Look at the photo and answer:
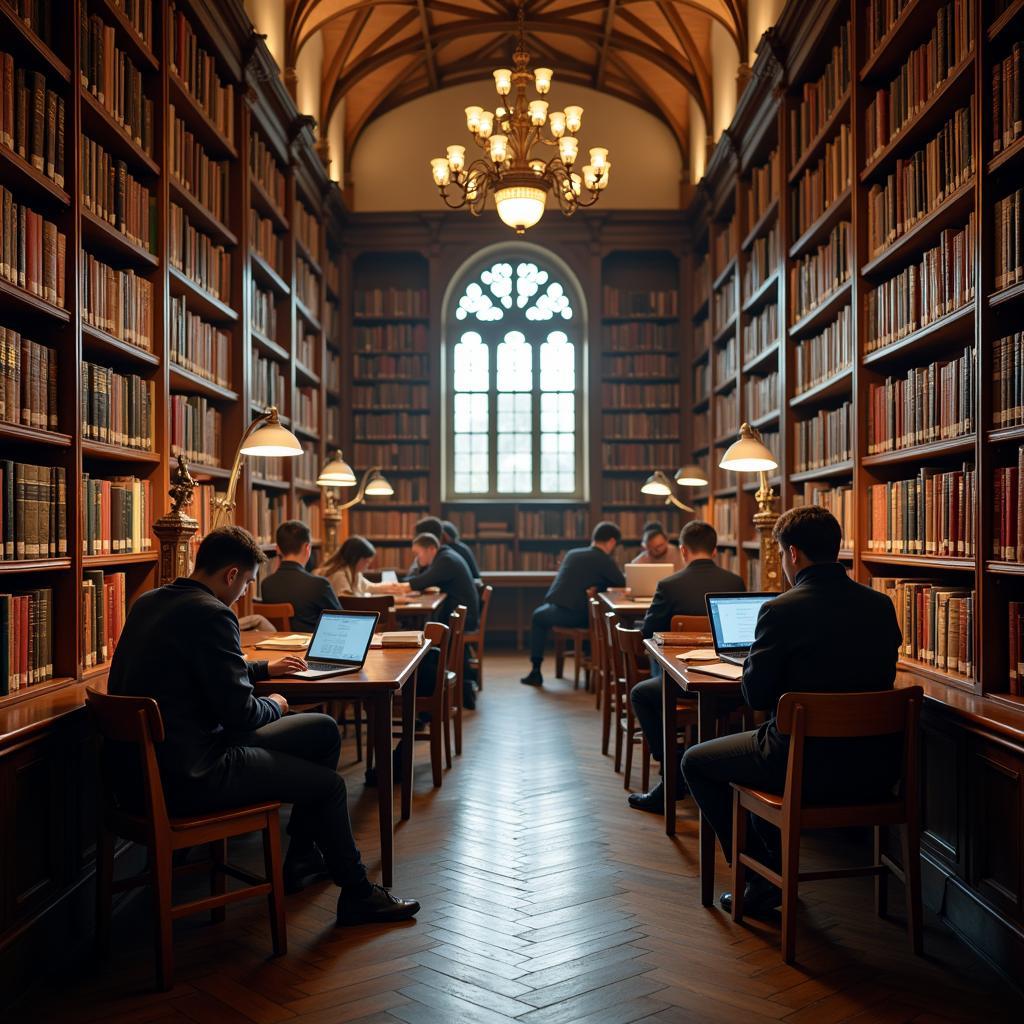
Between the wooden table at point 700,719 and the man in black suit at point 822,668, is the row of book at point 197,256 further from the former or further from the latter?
the man in black suit at point 822,668

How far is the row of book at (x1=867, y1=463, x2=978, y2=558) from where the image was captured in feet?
11.9

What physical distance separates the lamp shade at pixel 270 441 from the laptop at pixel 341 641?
1.02 meters

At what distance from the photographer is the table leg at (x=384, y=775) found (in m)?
3.46

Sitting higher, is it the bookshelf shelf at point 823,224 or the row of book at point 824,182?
the row of book at point 824,182

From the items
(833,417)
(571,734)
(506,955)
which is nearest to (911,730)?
(506,955)

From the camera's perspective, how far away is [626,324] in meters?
10.2

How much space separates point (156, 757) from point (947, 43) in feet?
12.2

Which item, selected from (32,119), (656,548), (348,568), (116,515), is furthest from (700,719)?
(656,548)

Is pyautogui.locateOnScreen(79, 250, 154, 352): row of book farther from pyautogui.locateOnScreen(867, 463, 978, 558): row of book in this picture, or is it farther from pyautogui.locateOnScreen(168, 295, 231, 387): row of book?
pyautogui.locateOnScreen(867, 463, 978, 558): row of book

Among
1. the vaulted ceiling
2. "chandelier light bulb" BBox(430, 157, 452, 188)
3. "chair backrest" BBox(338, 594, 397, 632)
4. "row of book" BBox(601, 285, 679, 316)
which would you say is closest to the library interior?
"chandelier light bulb" BBox(430, 157, 452, 188)

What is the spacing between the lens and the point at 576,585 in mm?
7754

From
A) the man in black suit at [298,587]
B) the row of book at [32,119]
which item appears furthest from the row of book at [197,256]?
the man in black suit at [298,587]

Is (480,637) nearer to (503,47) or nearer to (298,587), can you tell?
(298,587)

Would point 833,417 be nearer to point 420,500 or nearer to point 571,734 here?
point 571,734
